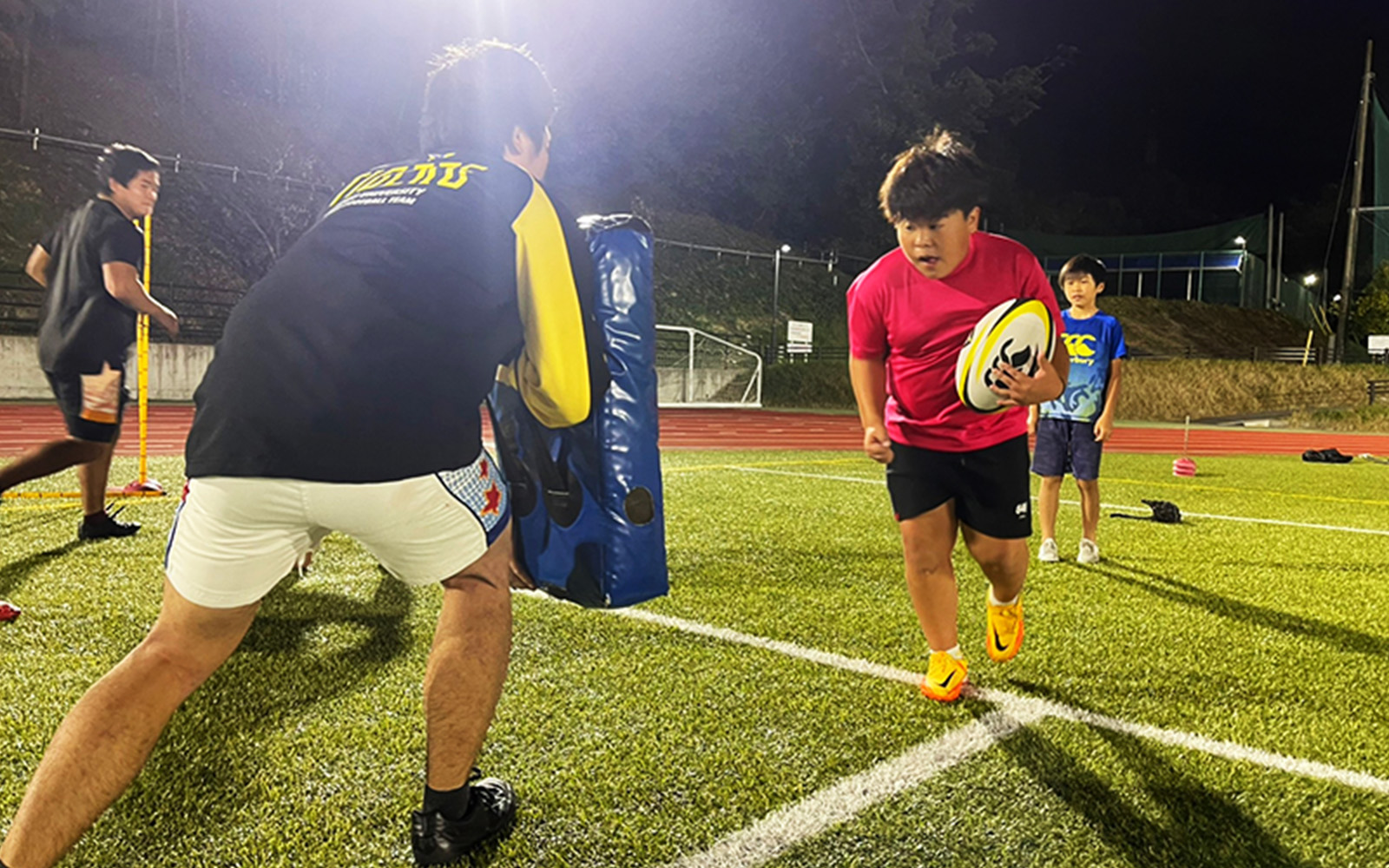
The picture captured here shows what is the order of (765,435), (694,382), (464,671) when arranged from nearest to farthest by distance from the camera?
(464,671) → (765,435) → (694,382)

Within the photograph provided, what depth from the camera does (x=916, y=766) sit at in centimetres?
257

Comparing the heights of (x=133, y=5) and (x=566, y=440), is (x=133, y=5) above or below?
above

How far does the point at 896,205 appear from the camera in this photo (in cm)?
305

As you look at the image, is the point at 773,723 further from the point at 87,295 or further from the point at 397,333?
the point at 87,295

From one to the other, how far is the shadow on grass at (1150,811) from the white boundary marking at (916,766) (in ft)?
0.36

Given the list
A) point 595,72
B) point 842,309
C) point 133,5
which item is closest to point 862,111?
point 842,309

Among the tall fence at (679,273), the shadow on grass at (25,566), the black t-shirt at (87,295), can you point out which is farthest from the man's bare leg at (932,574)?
the tall fence at (679,273)

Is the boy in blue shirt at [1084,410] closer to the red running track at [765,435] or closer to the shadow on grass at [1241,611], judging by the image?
the shadow on grass at [1241,611]

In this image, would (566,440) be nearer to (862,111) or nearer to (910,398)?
(910,398)

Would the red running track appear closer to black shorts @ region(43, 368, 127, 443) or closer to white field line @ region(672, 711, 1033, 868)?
black shorts @ region(43, 368, 127, 443)

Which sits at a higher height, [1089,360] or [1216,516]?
[1089,360]

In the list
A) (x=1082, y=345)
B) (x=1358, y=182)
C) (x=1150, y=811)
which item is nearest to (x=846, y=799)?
(x=1150, y=811)

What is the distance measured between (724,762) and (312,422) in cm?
147

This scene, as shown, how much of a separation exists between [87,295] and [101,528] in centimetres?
141
